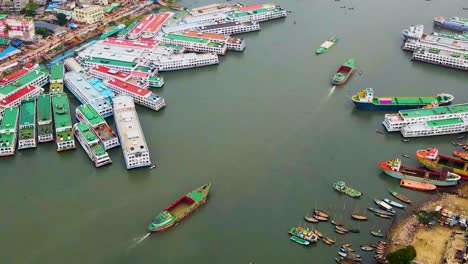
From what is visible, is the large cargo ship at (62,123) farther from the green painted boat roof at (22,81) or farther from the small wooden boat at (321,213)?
the small wooden boat at (321,213)

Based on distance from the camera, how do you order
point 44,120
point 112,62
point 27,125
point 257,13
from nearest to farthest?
point 27,125, point 44,120, point 112,62, point 257,13

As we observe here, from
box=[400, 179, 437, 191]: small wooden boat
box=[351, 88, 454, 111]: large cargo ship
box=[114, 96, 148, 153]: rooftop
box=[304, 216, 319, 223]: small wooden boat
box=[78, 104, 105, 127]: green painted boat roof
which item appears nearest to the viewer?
box=[304, 216, 319, 223]: small wooden boat

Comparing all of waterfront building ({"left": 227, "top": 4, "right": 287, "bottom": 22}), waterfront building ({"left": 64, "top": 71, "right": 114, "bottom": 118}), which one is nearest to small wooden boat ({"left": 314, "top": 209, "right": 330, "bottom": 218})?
waterfront building ({"left": 64, "top": 71, "right": 114, "bottom": 118})

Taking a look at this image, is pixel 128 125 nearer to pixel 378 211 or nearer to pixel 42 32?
pixel 378 211

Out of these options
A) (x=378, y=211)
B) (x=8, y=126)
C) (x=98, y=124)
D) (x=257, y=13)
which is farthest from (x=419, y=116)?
(x=8, y=126)

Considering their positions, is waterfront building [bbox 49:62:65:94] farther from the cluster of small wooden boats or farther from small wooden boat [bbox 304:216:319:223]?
the cluster of small wooden boats

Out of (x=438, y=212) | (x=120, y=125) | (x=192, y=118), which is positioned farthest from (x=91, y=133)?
(x=438, y=212)
